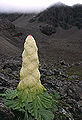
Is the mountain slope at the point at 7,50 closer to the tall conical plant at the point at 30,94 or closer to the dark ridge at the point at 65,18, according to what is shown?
the tall conical plant at the point at 30,94

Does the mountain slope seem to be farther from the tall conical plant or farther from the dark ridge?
the dark ridge

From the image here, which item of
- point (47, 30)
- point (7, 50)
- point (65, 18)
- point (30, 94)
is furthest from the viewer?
point (65, 18)

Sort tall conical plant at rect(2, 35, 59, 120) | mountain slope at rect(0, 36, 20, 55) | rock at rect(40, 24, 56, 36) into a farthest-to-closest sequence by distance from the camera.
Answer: rock at rect(40, 24, 56, 36) → mountain slope at rect(0, 36, 20, 55) → tall conical plant at rect(2, 35, 59, 120)

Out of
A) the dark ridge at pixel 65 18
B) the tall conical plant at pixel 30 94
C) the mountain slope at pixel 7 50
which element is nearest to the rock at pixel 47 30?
the dark ridge at pixel 65 18

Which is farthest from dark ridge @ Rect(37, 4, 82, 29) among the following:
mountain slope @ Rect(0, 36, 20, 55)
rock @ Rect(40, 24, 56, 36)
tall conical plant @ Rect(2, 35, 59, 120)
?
tall conical plant @ Rect(2, 35, 59, 120)

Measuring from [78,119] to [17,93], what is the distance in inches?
156

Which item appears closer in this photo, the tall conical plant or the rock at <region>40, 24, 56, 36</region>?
the tall conical plant

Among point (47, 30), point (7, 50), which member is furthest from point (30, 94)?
point (47, 30)

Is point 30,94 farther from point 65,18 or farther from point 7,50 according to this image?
point 65,18

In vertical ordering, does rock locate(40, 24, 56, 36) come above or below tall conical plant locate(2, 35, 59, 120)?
below

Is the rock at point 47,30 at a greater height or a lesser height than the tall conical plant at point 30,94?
lesser

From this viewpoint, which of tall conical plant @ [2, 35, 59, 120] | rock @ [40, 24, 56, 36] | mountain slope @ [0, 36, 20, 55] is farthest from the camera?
rock @ [40, 24, 56, 36]

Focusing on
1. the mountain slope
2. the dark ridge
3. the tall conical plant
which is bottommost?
the mountain slope

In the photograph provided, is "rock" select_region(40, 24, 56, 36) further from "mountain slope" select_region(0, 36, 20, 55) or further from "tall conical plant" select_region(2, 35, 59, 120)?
"tall conical plant" select_region(2, 35, 59, 120)
